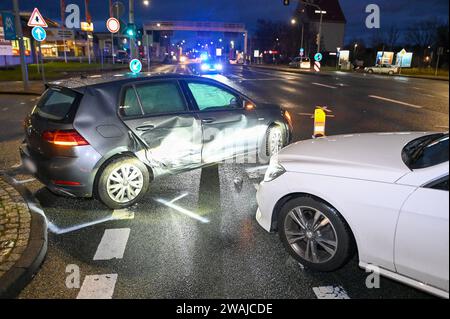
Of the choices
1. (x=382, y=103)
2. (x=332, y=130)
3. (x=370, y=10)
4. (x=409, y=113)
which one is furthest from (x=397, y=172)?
(x=370, y=10)

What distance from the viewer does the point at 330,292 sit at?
3.27 meters

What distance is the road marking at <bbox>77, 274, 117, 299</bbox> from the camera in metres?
3.23

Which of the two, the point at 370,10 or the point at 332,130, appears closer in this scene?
the point at 332,130

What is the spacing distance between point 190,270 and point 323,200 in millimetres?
1365

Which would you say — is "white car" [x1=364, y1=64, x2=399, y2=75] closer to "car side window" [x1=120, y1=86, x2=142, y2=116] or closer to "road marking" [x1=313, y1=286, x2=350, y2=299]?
"car side window" [x1=120, y1=86, x2=142, y2=116]

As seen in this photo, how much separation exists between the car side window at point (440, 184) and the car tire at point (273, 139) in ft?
12.5

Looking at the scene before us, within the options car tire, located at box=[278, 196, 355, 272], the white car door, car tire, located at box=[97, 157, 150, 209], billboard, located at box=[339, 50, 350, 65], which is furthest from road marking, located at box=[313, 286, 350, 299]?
billboard, located at box=[339, 50, 350, 65]

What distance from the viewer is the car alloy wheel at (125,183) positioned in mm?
4836

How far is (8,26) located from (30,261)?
18181 mm

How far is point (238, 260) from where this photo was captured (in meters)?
3.78

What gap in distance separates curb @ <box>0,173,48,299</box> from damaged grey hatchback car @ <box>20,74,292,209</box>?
0.48 meters

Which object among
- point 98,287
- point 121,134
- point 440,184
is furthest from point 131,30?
point 440,184

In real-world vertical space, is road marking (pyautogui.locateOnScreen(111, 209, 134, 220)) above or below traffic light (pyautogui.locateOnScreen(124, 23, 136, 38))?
below
